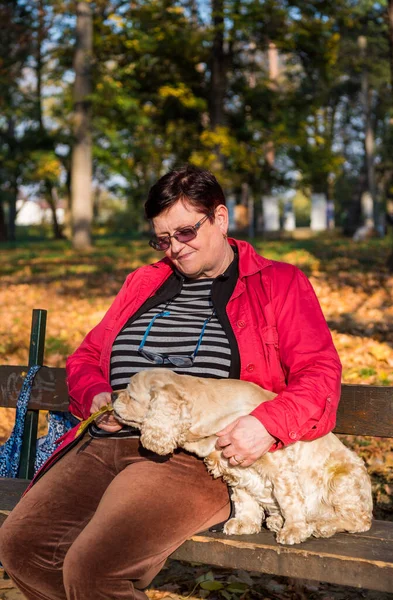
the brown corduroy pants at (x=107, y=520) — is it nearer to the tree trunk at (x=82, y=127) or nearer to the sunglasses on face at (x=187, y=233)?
the sunglasses on face at (x=187, y=233)

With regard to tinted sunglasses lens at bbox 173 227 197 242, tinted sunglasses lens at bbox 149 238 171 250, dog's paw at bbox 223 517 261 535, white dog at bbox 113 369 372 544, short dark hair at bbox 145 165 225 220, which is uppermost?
short dark hair at bbox 145 165 225 220

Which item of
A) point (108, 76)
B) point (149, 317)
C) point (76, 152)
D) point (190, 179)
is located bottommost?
point (149, 317)

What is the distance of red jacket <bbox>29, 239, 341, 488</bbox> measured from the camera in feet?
9.59

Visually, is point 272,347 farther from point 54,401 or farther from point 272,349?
point 54,401

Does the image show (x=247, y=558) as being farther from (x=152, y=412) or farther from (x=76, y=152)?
(x=76, y=152)

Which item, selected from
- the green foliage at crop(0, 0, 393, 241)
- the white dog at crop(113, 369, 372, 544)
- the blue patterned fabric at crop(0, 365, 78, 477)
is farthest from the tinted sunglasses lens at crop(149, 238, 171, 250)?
the green foliage at crop(0, 0, 393, 241)

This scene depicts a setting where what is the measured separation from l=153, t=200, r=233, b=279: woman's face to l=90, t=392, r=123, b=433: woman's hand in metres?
0.71

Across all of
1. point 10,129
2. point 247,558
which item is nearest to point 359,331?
point 247,558

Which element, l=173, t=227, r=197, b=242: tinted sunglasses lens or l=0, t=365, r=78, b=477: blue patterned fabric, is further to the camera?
l=0, t=365, r=78, b=477: blue patterned fabric

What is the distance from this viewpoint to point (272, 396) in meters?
Result: 3.11

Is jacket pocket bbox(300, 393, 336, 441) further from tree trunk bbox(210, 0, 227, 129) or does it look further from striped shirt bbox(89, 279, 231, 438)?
tree trunk bbox(210, 0, 227, 129)

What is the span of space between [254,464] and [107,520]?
62 cm

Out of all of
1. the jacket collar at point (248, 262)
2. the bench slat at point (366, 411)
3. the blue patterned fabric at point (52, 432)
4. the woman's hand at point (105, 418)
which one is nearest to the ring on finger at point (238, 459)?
the woman's hand at point (105, 418)

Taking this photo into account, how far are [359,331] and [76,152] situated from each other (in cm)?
1420
